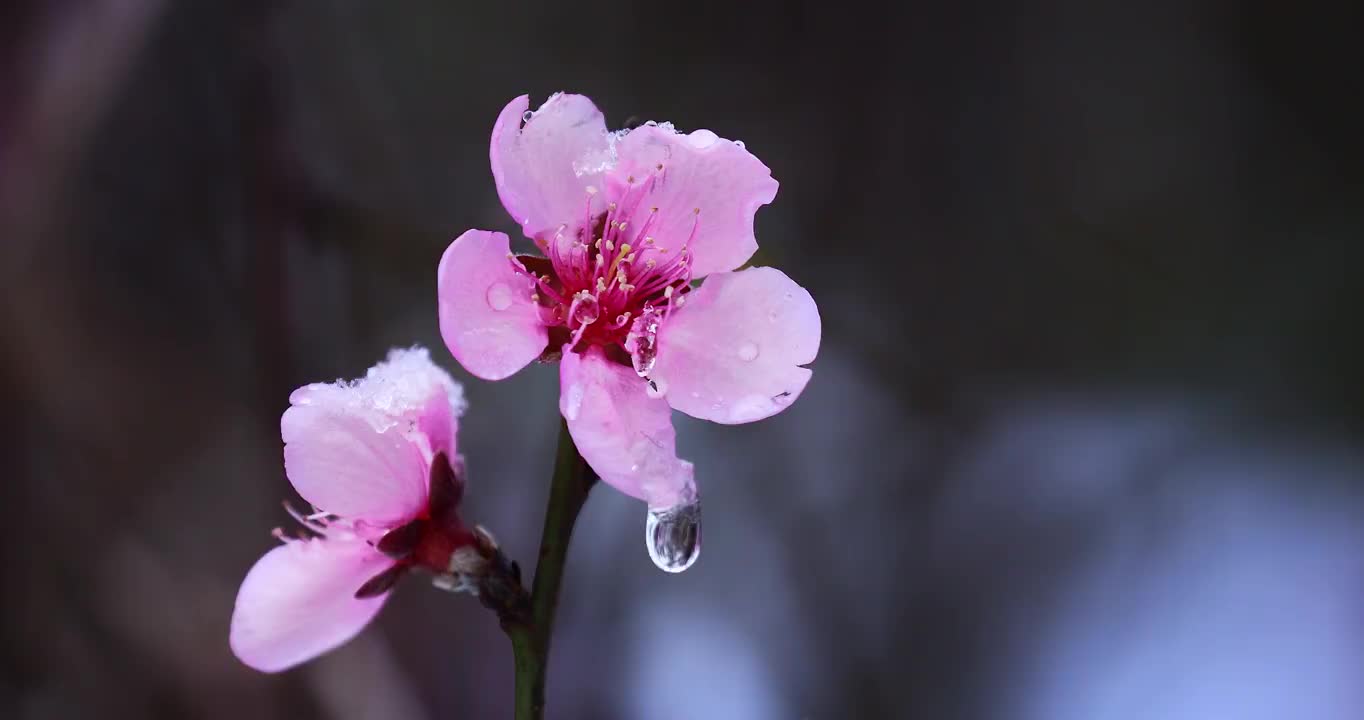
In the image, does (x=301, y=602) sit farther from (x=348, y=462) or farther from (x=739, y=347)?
(x=739, y=347)

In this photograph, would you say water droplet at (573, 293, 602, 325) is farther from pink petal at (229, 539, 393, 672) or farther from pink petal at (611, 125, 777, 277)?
pink petal at (229, 539, 393, 672)

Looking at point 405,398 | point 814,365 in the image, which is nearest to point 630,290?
point 405,398

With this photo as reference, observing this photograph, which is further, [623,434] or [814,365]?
[814,365]

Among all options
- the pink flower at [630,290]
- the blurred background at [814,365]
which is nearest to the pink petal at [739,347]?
the pink flower at [630,290]

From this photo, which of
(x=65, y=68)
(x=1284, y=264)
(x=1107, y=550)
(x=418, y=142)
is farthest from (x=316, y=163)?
(x=1284, y=264)

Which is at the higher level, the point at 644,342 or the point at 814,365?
the point at 814,365

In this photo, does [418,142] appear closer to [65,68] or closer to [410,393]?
[65,68]

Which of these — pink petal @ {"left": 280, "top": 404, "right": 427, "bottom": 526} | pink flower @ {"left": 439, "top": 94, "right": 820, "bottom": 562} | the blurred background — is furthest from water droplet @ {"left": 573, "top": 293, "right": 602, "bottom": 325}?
the blurred background
